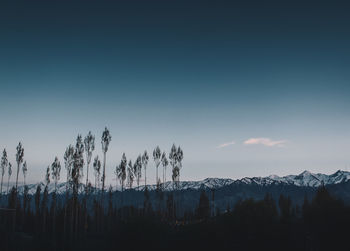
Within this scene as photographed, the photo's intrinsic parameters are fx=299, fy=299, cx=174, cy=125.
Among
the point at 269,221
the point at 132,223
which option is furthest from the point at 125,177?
the point at 269,221

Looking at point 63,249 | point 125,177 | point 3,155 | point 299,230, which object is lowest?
point 63,249

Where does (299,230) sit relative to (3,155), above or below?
below

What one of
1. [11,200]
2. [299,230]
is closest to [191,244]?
[299,230]

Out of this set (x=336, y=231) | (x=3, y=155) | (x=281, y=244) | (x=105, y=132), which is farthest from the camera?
(x=3, y=155)

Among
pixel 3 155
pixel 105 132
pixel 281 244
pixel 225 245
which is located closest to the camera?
pixel 281 244

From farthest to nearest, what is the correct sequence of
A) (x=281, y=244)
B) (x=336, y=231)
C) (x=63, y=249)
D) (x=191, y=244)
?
(x=63, y=249) < (x=191, y=244) < (x=281, y=244) < (x=336, y=231)

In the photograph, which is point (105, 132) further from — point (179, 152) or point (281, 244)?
point (281, 244)

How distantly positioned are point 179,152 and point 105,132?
22.1 meters

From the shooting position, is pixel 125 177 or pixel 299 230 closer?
pixel 299 230

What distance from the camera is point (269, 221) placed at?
3253 cm

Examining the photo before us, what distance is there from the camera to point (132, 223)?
108ft

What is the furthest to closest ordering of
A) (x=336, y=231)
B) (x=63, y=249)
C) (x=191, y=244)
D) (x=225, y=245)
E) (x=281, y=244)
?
(x=63, y=249), (x=191, y=244), (x=225, y=245), (x=281, y=244), (x=336, y=231)

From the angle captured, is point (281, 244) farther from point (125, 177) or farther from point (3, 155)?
point (3, 155)

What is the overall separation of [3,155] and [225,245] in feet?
168
